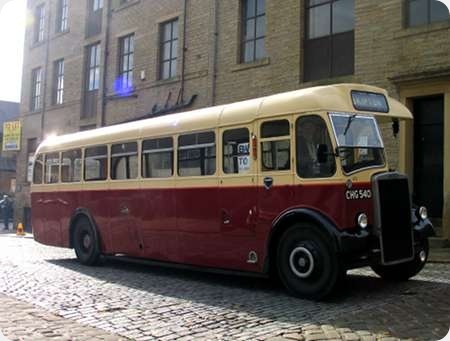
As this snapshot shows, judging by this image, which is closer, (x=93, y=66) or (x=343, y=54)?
(x=343, y=54)

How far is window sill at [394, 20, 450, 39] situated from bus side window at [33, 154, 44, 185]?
9.57m

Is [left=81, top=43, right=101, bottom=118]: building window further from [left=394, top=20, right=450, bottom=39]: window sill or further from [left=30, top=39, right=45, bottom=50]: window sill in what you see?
[left=394, top=20, right=450, bottom=39]: window sill

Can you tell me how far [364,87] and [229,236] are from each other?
3.08 m

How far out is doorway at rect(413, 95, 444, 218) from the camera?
14156mm

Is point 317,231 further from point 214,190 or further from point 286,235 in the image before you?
point 214,190

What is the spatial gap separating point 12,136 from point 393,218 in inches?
1117

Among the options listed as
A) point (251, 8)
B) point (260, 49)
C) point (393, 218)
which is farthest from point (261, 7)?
point (393, 218)

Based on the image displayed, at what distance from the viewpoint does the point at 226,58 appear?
1948cm

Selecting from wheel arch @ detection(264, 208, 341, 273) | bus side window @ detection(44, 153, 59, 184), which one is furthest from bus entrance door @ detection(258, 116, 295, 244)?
bus side window @ detection(44, 153, 59, 184)

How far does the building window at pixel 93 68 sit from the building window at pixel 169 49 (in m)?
5.06

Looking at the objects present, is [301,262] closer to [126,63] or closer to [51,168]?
[51,168]

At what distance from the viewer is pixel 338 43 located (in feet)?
53.7

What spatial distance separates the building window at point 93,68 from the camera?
87.2 feet

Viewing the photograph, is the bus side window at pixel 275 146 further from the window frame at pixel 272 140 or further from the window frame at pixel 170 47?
the window frame at pixel 170 47
